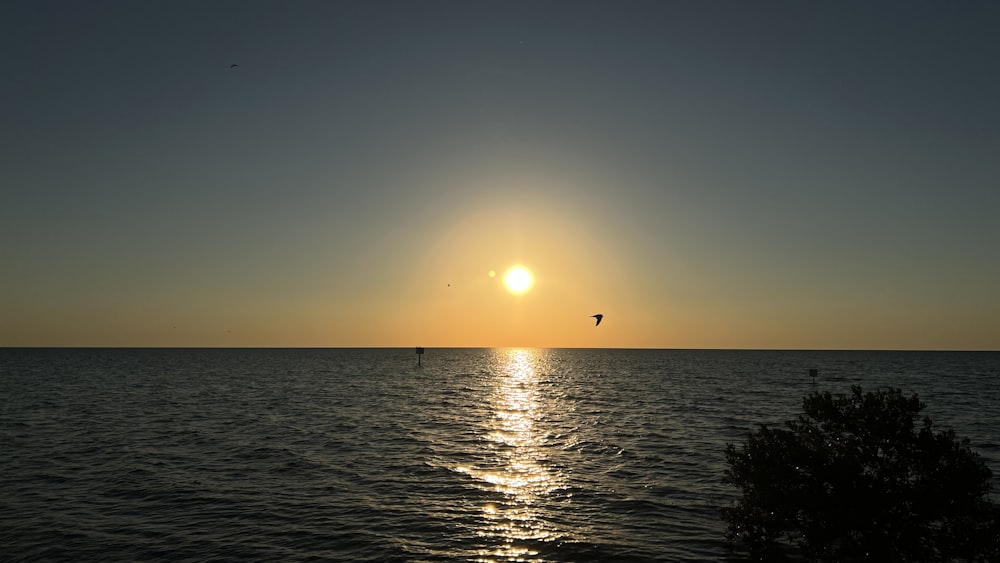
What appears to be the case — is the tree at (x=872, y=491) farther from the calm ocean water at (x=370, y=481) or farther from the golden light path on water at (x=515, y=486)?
the golden light path on water at (x=515, y=486)

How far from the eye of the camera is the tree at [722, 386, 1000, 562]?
561 inches

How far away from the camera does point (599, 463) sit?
1241 inches

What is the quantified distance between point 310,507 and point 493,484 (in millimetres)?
8144

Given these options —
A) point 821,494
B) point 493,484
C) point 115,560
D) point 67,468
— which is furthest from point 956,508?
point 67,468

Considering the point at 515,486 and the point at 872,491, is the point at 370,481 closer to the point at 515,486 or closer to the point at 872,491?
the point at 515,486

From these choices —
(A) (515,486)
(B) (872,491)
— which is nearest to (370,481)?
(A) (515,486)

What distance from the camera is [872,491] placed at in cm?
1461

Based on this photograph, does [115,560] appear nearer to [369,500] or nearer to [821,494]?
[369,500]

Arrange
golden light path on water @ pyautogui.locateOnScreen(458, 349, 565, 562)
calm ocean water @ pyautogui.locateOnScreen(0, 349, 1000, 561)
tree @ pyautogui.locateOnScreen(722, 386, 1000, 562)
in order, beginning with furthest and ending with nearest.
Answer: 1. golden light path on water @ pyautogui.locateOnScreen(458, 349, 565, 562)
2. calm ocean water @ pyautogui.locateOnScreen(0, 349, 1000, 561)
3. tree @ pyautogui.locateOnScreen(722, 386, 1000, 562)

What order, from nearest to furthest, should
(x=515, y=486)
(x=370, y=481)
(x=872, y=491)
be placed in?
(x=872, y=491) → (x=515, y=486) → (x=370, y=481)

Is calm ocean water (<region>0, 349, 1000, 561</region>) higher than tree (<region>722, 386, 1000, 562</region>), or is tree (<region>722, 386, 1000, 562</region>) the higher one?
tree (<region>722, 386, 1000, 562</region>)

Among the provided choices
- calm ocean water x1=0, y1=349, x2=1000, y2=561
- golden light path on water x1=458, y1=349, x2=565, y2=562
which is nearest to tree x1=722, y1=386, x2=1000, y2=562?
calm ocean water x1=0, y1=349, x2=1000, y2=561

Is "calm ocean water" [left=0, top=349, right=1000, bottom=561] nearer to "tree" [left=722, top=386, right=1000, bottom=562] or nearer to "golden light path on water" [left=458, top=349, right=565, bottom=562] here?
"golden light path on water" [left=458, top=349, right=565, bottom=562]

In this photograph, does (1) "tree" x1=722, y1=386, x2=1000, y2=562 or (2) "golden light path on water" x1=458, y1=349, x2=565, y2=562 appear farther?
(2) "golden light path on water" x1=458, y1=349, x2=565, y2=562
